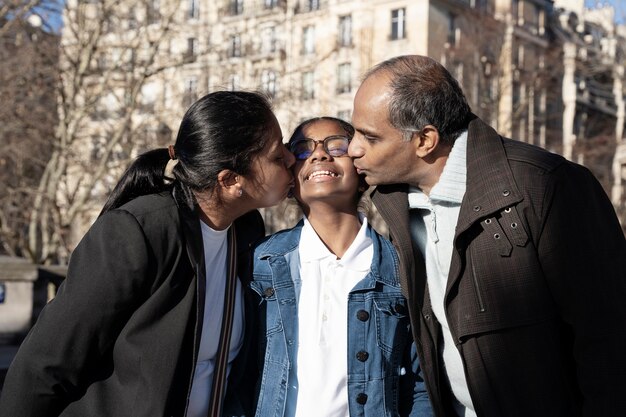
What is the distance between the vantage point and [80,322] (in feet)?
9.64

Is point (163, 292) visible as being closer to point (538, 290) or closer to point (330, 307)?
point (330, 307)

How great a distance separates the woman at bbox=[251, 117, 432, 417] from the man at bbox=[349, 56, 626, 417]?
0.73 feet

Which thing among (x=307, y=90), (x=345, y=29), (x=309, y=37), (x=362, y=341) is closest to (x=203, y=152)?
(x=362, y=341)

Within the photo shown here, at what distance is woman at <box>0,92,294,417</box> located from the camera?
2947mm

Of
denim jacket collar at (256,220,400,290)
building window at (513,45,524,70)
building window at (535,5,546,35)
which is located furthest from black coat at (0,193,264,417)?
building window at (535,5,546,35)

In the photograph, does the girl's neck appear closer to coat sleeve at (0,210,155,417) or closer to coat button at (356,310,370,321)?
coat button at (356,310,370,321)

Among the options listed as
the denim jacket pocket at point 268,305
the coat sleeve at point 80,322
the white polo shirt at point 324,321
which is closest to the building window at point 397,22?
the white polo shirt at point 324,321

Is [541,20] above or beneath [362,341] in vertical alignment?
above

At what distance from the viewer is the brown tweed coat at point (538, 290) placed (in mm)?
2895

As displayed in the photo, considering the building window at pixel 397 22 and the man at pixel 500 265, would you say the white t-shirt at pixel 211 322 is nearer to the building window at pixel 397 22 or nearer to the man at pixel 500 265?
the man at pixel 500 265

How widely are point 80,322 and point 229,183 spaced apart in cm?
84

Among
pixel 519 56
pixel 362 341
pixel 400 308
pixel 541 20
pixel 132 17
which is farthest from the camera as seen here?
pixel 541 20

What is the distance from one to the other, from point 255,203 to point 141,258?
2.27 feet

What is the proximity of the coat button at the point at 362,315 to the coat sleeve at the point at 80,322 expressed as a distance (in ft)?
2.96
